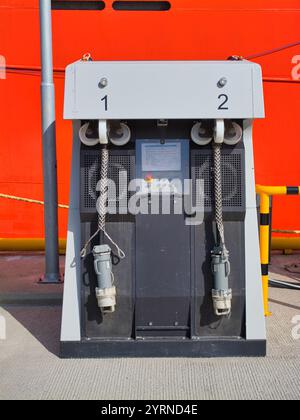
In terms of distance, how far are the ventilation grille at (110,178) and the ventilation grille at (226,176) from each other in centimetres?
45

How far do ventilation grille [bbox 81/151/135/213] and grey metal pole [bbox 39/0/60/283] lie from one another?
1.84 meters

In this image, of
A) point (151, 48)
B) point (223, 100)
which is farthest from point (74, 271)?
point (151, 48)

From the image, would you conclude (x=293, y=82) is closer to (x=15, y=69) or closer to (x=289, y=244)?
(x=289, y=244)

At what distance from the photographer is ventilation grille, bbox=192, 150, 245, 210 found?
11.0 ft

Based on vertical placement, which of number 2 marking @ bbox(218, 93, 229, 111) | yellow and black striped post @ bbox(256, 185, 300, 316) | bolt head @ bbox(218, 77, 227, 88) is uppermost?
bolt head @ bbox(218, 77, 227, 88)

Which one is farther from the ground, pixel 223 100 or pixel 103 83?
pixel 103 83

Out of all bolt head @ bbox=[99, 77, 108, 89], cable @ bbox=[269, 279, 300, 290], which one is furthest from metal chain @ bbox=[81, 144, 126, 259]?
cable @ bbox=[269, 279, 300, 290]

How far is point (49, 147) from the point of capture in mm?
5086

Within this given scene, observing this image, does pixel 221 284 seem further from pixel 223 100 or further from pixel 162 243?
pixel 223 100

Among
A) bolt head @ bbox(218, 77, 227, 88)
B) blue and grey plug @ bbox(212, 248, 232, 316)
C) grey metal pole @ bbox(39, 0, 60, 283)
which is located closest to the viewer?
bolt head @ bbox(218, 77, 227, 88)

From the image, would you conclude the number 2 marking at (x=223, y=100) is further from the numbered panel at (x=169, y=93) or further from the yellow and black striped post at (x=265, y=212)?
the yellow and black striped post at (x=265, y=212)

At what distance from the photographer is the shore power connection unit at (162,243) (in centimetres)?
334

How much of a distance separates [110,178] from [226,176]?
0.78 m

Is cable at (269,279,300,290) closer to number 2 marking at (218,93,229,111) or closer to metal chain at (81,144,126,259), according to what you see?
metal chain at (81,144,126,259)
